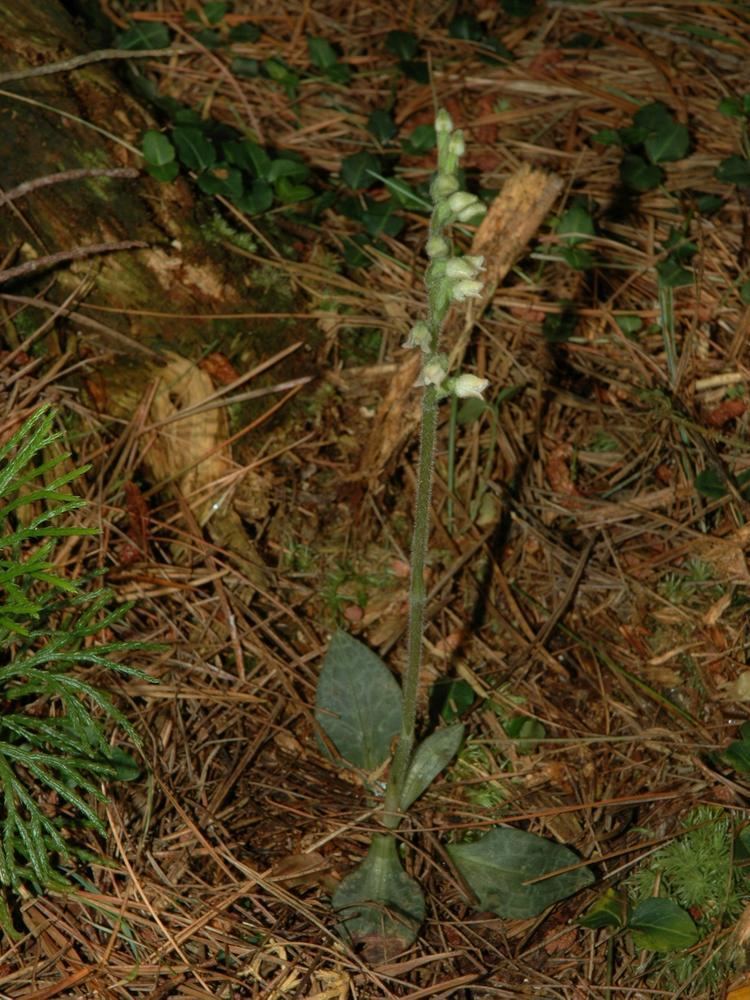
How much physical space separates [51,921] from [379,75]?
136 inches

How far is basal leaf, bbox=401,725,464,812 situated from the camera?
2.99 meters

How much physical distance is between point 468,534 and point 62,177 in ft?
5.51

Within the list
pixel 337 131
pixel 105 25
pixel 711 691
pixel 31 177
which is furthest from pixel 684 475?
pixel 105 25

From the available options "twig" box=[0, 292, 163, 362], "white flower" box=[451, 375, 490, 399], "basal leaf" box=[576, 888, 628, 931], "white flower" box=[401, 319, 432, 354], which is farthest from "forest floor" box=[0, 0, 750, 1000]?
"white flower" box=[401, 319, 432, 354]

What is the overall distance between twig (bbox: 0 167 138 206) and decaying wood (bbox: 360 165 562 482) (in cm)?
108

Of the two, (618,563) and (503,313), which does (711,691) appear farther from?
(503,313)

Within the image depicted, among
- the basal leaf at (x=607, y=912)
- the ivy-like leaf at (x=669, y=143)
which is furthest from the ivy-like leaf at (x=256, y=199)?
the basal leaf at (x=607, y=912)

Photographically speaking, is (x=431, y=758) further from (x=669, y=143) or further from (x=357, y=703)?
(x=669, y=143)

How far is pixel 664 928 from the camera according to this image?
108 inches

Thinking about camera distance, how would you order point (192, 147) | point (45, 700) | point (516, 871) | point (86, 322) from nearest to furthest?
point (516, 871), point (45, 700), point (86, 322), point (192, 147)

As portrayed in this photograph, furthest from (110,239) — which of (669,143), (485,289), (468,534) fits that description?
(669,143)

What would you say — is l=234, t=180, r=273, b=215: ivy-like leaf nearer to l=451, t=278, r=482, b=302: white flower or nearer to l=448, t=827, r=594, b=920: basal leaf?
l=451, t=278, r=482, b=302: white flower

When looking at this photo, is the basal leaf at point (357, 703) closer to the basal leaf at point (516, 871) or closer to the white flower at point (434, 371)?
the basal leaf at point (516, 871)

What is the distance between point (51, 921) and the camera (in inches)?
106
